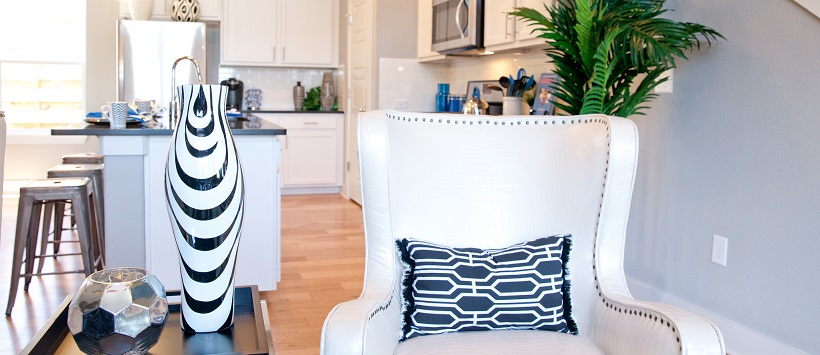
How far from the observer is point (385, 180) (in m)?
1.87

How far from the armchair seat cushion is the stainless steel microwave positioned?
122 inches

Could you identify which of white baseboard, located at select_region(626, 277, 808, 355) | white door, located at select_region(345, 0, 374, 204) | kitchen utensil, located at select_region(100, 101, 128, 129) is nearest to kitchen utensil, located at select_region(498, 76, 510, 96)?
white door, located at select_region(345, 0, 374, 204)

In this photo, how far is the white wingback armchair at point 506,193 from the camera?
6.07ft

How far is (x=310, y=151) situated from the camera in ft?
22.5

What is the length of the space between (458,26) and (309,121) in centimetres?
245

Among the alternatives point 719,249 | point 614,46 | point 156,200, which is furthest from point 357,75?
point 719,249

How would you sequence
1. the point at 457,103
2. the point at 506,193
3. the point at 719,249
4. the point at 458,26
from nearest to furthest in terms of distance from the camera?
the point at 506,193
the point at 719,249
the point at 458,26
the point at 457,103

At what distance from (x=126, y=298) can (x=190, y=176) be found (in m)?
0.33

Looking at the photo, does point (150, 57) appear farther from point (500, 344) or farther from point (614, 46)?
point (500, 344)

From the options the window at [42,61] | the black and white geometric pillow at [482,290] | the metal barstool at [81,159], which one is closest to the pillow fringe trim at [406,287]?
the black and white geometric pillow at [482,290]

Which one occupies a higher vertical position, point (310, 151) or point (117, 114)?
point (117, 114)

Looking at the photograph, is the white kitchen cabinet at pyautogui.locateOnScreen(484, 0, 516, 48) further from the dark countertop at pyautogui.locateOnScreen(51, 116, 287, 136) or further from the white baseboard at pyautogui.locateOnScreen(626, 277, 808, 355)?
the white baseboard at pyautogui.locateOnScreen(626, 277, 808, 355)

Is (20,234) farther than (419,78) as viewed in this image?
No

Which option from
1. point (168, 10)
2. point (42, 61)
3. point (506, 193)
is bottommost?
point (506, 193)
